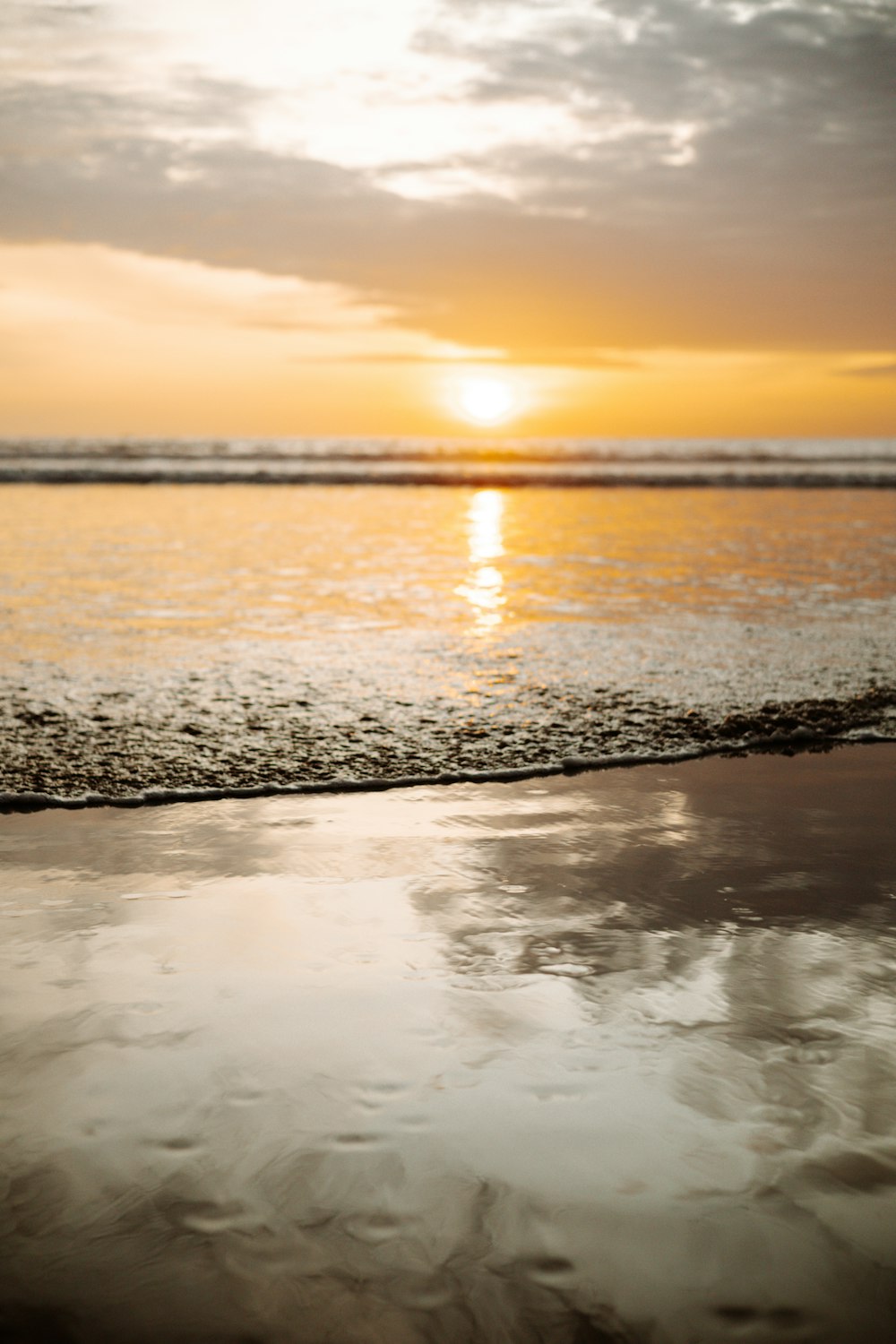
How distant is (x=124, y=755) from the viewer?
4844 millimetres

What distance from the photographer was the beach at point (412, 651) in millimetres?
5008

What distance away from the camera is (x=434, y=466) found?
34.3 m

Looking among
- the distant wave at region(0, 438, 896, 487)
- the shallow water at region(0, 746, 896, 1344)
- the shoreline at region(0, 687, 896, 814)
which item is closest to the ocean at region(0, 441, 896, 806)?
the shoreline at region(0, 687, 896, 814)

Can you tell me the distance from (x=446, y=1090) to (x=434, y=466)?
3291 cm

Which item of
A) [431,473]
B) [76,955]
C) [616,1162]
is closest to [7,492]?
[431,473]

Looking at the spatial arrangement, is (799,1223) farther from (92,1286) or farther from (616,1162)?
(92,1286)

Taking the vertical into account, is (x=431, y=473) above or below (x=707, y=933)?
above

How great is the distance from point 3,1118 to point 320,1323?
883 mm

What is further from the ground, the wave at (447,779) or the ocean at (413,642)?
the ocean at (413,642)

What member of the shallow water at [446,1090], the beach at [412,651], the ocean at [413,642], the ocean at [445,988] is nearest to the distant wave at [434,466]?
the ocean at [413,642]

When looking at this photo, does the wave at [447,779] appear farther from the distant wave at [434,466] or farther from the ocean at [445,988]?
the distant wave at [434,466]

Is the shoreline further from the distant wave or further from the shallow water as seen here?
Answer: the distant wave

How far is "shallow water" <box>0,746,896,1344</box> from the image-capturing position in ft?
5.88

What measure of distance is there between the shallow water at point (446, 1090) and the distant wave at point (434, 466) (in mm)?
24239
